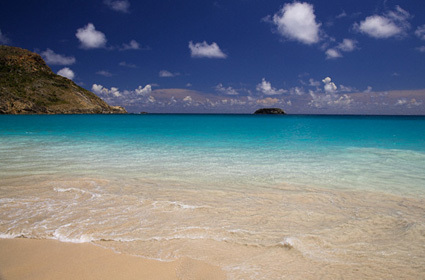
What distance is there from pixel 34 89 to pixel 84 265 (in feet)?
454

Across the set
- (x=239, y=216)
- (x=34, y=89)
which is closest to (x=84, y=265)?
(x=239, y=216)

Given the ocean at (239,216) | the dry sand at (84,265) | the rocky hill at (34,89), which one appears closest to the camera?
the dry sand at (84,265)

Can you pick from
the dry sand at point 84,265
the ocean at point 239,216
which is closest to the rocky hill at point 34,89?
the ocean at point 239,216

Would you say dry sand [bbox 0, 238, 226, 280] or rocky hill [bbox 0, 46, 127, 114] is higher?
rocky hill [bbox 0, 46, 127, 114]

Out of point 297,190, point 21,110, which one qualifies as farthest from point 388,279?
point 21,110

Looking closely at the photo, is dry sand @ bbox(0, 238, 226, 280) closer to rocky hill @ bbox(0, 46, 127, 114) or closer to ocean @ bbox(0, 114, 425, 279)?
ocean @ bbox(0, 114, 425, 279)

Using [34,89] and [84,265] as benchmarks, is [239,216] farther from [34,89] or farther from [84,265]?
[34,89]

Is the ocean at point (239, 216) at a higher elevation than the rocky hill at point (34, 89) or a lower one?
lower

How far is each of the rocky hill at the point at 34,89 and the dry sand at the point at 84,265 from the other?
4791 inches

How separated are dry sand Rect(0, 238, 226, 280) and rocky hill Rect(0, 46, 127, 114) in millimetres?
121686

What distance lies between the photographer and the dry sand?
9.36 feet

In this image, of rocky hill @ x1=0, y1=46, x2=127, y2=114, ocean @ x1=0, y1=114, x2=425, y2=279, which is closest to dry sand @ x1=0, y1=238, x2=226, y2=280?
ocean @ x1=0, y1=114, x2=425, y2=279

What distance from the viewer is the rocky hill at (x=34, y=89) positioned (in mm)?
100369

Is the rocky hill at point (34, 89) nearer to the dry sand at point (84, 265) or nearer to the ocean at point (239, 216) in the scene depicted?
the ocean at point (239, 216)
